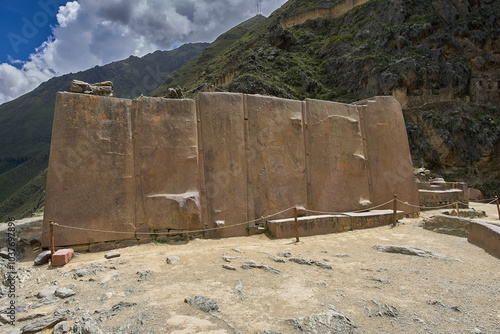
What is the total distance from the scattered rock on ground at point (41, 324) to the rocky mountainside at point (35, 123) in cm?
2455

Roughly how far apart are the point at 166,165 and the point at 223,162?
1.28 meters

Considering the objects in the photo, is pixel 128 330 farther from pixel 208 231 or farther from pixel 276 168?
pixel 276 168

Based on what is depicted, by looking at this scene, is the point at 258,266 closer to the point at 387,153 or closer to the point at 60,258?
the point at 60,258

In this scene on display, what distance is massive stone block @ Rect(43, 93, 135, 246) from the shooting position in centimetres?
512

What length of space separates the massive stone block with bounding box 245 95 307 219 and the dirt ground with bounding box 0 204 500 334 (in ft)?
5.23

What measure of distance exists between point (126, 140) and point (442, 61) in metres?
42.0

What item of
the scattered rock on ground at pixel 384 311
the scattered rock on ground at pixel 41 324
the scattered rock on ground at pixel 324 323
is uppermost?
the scattered rock on ground at pixel 41 324

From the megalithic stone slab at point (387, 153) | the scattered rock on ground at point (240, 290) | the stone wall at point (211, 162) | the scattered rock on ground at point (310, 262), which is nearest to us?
the scattered rock on ground at point (240, 290)

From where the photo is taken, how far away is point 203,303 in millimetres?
3012

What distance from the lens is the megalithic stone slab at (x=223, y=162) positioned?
6.22 m

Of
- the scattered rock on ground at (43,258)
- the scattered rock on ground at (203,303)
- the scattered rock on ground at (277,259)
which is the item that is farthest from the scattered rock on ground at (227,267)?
the scattered rock on ground at (43,258)

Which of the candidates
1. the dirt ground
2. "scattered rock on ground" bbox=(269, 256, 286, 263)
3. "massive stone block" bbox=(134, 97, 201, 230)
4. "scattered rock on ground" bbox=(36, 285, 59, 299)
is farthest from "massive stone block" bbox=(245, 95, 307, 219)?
"scattered rock on ground" bbox=(36, 285, 59, 299)

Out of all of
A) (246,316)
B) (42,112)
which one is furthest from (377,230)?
(42,112)

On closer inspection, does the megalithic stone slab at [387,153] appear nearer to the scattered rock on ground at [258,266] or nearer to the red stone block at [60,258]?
the scattered rock on ground at [258,266]
